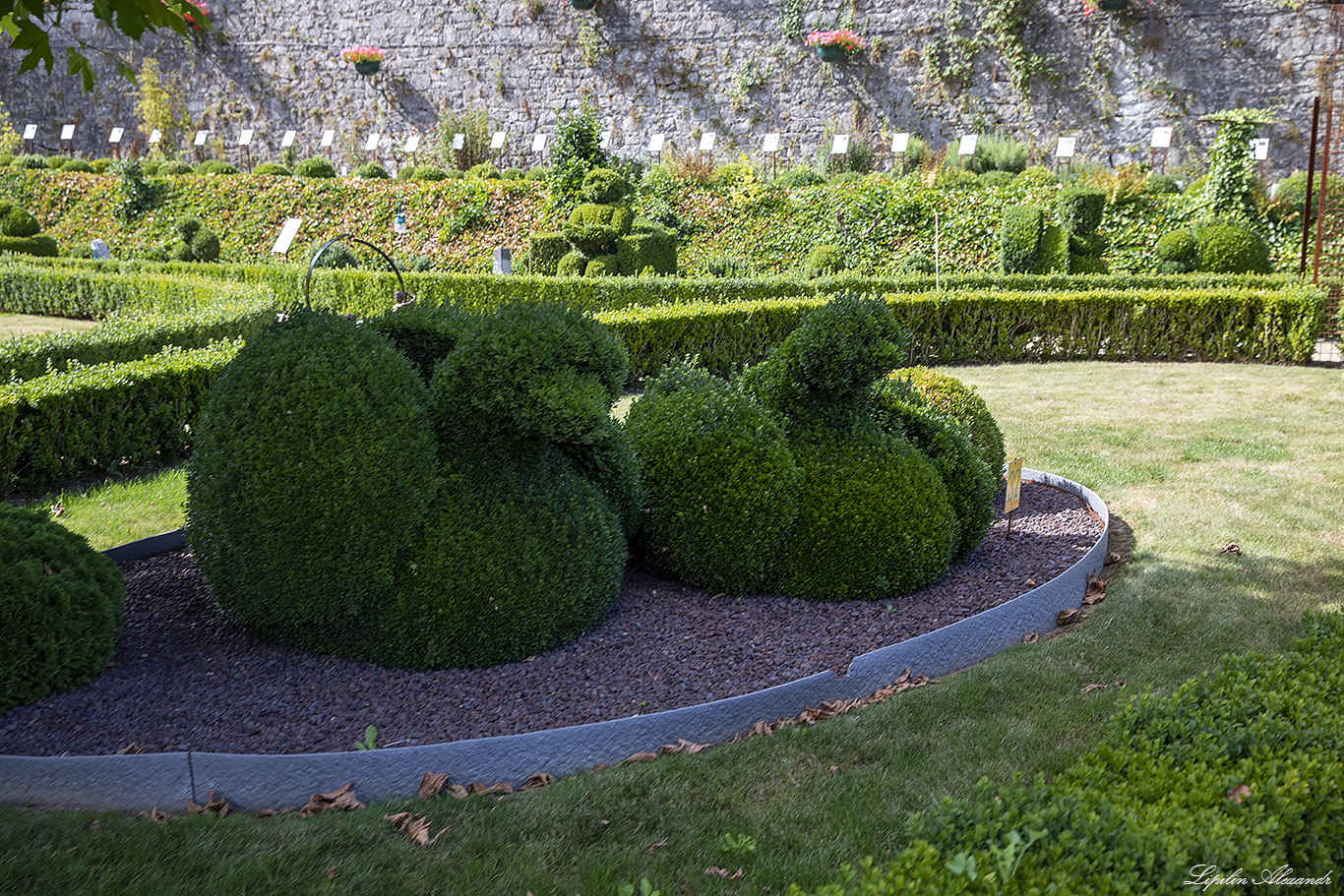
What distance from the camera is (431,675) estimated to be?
3709 mm

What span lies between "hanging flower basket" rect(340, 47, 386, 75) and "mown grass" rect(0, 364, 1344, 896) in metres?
26.3

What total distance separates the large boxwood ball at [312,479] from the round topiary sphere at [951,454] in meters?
2.38

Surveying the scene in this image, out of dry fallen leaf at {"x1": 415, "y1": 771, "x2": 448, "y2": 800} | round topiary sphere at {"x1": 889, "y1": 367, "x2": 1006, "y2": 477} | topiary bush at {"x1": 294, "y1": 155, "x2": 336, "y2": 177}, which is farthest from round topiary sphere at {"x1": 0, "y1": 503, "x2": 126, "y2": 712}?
topiary bush at {"x1": 294, "y1": 155, "x2": 336, "y2": 177}

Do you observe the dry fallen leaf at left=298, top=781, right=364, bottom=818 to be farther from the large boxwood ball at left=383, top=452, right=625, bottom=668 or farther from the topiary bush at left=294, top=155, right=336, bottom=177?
the topiary bush at left=294, top=155, right=336, bottom=177

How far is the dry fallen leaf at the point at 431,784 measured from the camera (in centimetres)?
310

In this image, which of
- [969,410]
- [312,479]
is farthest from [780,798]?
[969,410]

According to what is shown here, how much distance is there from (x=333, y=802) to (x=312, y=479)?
1104mm

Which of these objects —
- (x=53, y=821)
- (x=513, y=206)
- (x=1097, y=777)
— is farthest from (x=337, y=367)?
(x=513, y=206)

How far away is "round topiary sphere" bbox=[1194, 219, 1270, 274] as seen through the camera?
14383 mm

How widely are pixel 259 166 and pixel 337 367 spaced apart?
2303 centimetres

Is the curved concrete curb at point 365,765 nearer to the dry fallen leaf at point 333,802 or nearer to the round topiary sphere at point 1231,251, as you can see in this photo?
the dry fallen leaf at point 333,802

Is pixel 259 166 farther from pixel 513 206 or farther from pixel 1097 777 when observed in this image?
pixel 1097 777

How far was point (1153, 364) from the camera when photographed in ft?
37.5

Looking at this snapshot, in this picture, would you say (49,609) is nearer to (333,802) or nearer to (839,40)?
(333,802)
